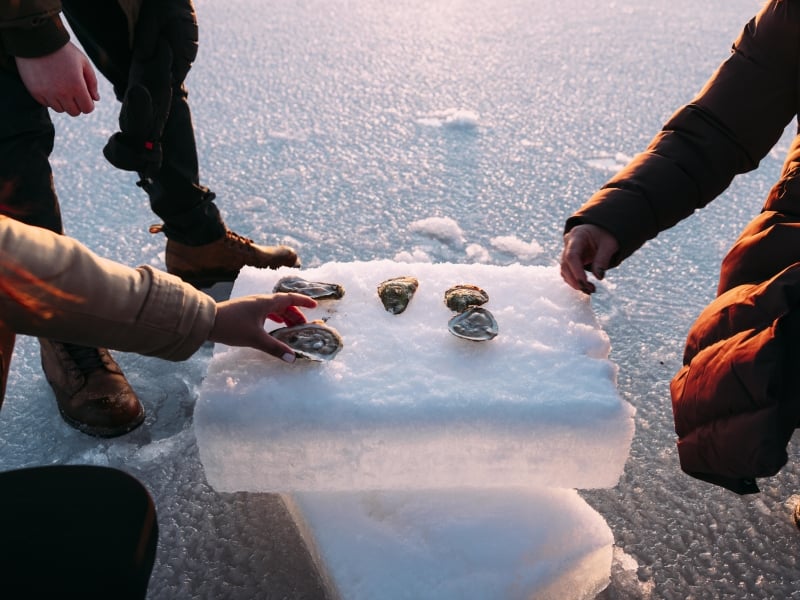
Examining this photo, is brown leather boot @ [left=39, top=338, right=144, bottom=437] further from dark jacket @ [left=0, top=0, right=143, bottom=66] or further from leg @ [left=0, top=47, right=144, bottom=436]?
dark jacket @ [left=0, top=0, right=143, bottom=66]

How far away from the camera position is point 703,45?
3.62 metres

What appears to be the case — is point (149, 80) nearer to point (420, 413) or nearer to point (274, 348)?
point (274, 348)

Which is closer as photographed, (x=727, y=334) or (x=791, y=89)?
(x=727, y=334)

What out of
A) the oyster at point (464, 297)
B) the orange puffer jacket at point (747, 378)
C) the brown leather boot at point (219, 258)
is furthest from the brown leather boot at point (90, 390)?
the orange puffer jacket at point (747, 378)

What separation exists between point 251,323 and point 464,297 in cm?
38

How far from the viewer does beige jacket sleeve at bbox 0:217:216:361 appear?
86 cm

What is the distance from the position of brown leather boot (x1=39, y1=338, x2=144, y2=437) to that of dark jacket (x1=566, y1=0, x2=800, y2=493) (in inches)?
40.6

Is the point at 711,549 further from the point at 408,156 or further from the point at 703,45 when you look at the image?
the point at 703,45

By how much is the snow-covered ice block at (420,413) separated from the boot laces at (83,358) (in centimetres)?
56

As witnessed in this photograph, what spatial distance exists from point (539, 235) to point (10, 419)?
60.0 inches

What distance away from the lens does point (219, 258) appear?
6.34 feet

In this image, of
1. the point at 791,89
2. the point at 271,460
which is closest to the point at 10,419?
the point at 271,460

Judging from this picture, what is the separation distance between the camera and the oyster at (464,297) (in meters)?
1.23

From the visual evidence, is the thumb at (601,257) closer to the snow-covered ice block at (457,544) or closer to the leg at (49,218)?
the snow-covered ice block at (457,544)
